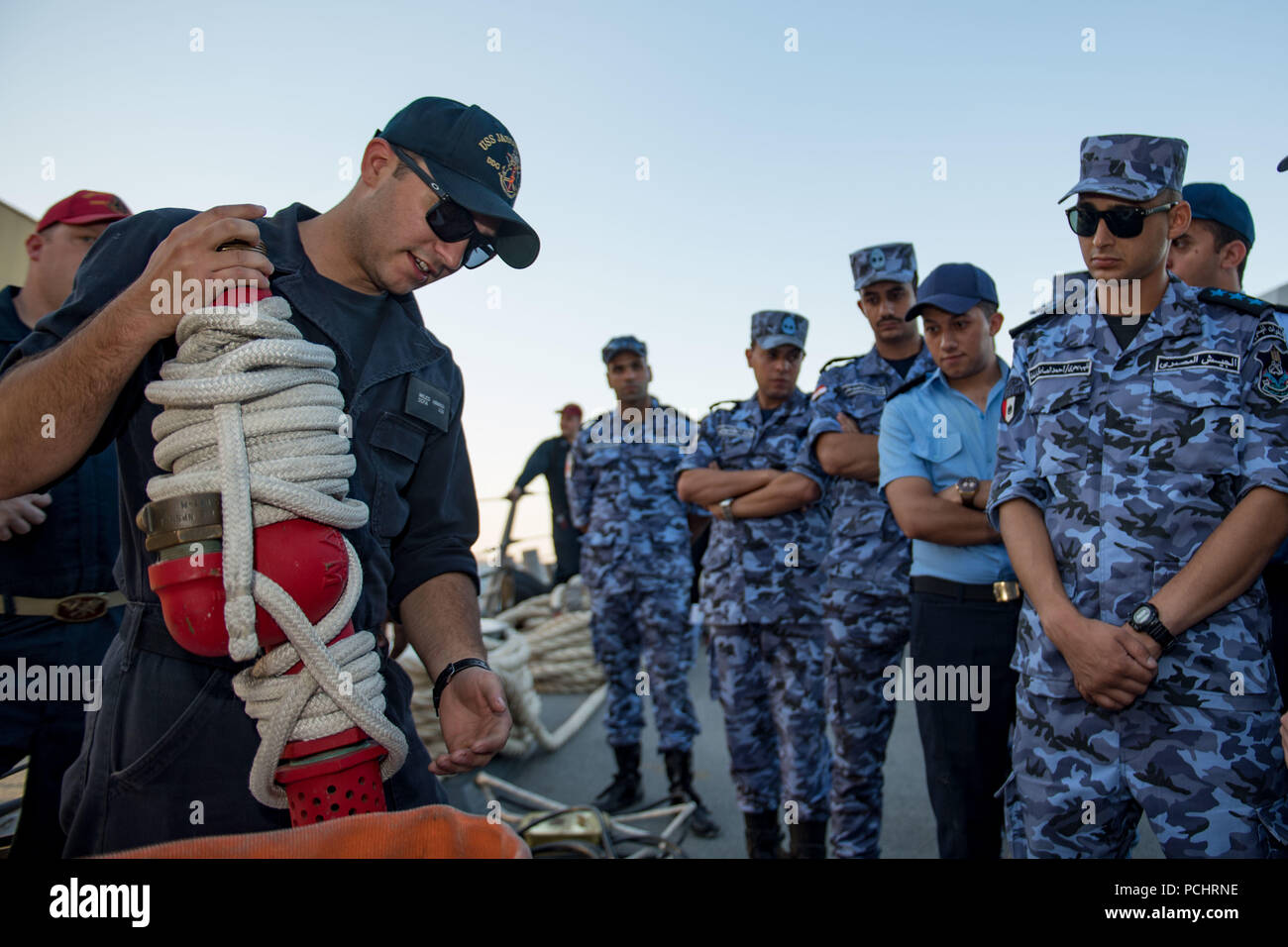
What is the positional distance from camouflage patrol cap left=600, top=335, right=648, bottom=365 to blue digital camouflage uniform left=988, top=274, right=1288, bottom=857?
3.32m

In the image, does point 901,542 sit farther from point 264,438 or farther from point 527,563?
point 527,563

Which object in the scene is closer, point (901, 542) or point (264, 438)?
point (264, 438)

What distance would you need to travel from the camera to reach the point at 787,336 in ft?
13.4

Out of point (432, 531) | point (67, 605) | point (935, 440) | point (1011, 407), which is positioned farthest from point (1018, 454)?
point (67, 605)

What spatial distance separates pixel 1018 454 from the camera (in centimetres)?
216

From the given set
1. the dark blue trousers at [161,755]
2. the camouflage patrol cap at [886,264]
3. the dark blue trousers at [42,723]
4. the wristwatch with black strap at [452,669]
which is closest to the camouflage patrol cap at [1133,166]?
the camouflage patrol cap at [886,264]

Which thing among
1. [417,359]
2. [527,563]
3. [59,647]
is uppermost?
[417,359]

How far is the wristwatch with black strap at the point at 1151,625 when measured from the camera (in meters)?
1.77

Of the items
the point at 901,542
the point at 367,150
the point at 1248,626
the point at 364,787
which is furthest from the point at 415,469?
the point at 901,542

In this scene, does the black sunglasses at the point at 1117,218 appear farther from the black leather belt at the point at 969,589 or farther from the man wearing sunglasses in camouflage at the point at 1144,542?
the black leather belt at the point at 969,589

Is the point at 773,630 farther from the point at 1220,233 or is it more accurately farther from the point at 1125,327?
the point at 1220,233

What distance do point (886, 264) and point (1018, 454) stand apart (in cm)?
160

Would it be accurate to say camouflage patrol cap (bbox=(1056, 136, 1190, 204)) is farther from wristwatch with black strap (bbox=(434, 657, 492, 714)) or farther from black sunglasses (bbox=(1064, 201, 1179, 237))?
wristwatch with black strap (bbox=(434, 657, 492, 714))
